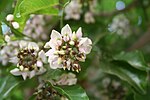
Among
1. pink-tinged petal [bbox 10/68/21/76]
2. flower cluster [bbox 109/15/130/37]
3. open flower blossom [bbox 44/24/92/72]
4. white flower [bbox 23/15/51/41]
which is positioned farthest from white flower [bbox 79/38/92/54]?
flower cluster [bbox 109/15/130/37]

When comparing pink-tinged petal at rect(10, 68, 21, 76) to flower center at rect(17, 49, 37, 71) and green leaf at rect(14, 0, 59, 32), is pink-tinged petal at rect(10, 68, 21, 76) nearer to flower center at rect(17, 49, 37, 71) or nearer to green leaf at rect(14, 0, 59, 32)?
flower center at rect(17, 49, 37, 71)

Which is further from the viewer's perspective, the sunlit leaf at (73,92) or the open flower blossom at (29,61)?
the open flower blossom at (29,61)

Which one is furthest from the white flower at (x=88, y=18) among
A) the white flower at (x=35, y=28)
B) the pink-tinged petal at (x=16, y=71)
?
the pink-tinged petal at (x=16, y=71)

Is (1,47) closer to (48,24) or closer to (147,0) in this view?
(48,24)

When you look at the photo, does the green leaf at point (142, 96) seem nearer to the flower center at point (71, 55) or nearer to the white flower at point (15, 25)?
the flower center at point (71, 55)

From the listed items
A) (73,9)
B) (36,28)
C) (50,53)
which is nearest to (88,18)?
(73,9)

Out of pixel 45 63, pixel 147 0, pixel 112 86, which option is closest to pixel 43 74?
pixel 45 63
